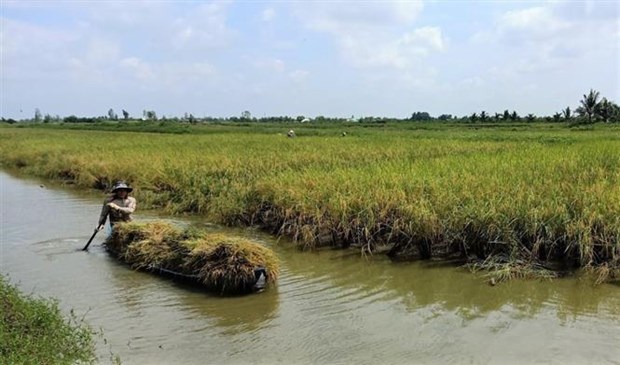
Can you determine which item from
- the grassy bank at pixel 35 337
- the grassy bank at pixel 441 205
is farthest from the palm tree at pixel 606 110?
the grassy bank at pixel 35 337

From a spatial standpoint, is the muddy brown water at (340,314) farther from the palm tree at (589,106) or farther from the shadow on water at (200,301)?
the palm tree at (589,106)

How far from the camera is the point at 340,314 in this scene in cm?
545

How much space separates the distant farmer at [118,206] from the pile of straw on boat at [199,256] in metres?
0.63

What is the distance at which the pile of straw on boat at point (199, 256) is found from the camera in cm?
601

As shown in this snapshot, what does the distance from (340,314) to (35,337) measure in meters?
2.70

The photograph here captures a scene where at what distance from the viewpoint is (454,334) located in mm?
4895

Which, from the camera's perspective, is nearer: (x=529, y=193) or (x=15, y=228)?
(x=529, y=193)

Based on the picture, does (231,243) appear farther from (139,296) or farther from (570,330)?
(570,330)

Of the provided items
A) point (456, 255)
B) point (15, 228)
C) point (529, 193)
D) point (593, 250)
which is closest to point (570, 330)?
point (593, 250)

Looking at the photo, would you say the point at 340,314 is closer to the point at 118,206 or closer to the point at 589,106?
the point at 118,206

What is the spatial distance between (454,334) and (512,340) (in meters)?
0.48

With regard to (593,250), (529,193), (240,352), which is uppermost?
(529,193)

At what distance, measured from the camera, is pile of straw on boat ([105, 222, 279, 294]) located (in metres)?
6.01

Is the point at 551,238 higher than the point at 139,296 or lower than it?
higher
